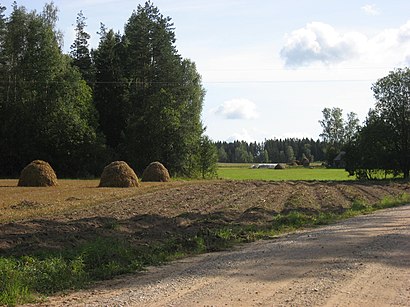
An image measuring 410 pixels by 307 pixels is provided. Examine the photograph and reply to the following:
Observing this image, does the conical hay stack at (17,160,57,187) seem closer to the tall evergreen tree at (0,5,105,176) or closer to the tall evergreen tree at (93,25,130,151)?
the tall evergreen tree at (0,5,105,176)

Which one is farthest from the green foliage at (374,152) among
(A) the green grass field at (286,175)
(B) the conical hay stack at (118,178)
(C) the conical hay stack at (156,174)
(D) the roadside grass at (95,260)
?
(D) the roadside grass at (95,260)

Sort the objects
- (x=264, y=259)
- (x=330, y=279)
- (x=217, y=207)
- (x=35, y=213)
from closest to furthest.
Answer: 1. (x=330, y=279)
2. (x=264, y=259)
3. (x=35, y=213)
4. (x=217, y=207)

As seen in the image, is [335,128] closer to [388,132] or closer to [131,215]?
[388,132]

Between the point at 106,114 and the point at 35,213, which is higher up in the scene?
the point at 106,114

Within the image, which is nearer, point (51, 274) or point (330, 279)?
point (330, 279)

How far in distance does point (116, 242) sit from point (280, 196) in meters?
18.7

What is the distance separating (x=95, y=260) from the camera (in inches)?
416

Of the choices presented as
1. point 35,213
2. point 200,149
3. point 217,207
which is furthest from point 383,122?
point 35,213

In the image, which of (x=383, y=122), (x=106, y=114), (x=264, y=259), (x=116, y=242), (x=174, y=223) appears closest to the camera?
(x=264, y=259)

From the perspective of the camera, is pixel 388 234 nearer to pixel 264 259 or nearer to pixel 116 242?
pixel 264 259

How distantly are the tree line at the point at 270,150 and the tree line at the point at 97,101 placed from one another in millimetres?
99608

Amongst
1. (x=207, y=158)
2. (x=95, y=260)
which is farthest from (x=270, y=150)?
(x=95, y=260)

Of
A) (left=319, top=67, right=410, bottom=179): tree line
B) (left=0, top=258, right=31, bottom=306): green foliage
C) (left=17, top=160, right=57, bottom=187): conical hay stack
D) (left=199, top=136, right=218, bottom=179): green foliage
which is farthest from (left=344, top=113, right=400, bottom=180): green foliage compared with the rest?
(left=0, top=258, right=31, bottom=306): green foliage

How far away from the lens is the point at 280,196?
97.6 feet
